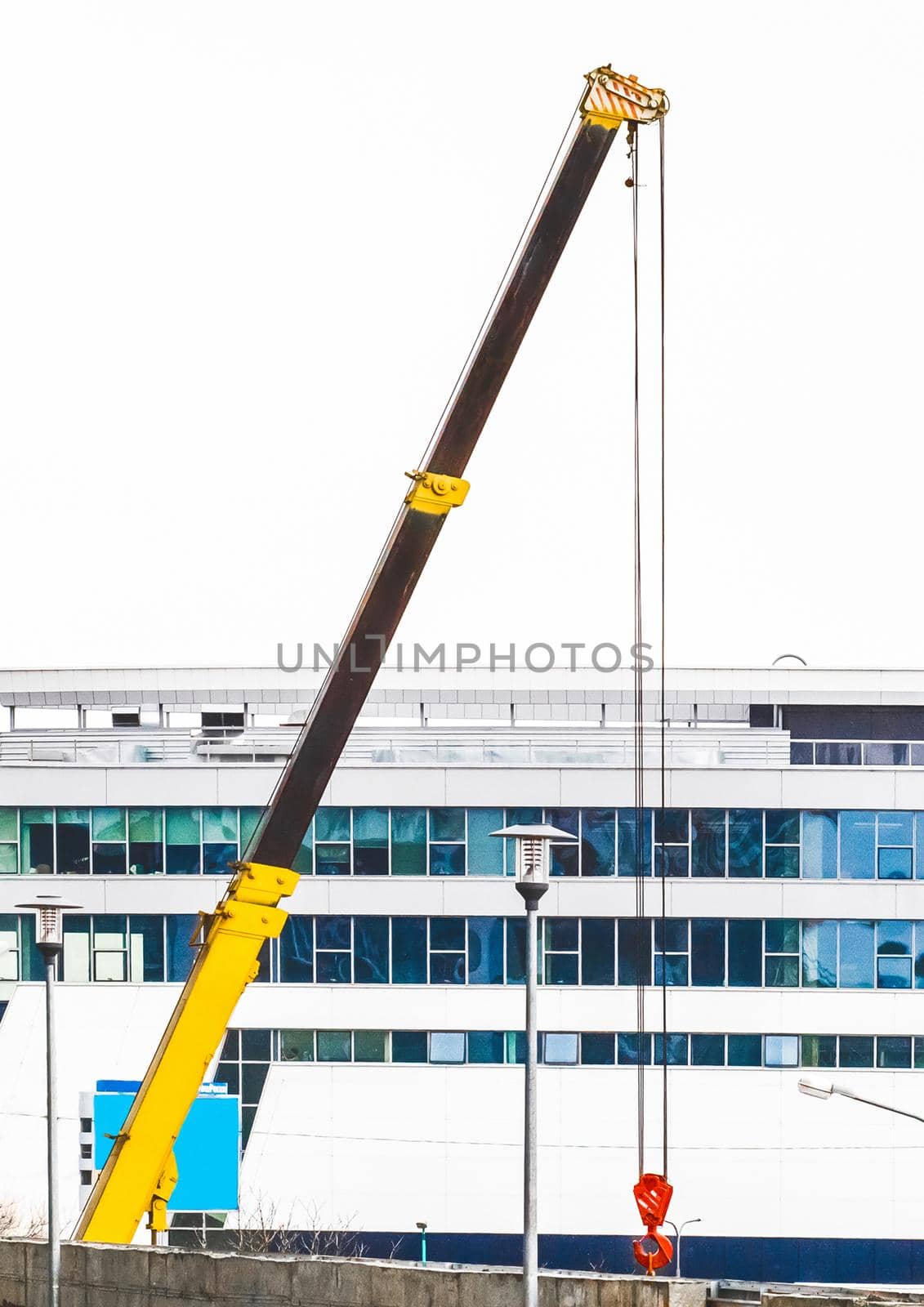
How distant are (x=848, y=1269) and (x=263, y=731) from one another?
1856 cm

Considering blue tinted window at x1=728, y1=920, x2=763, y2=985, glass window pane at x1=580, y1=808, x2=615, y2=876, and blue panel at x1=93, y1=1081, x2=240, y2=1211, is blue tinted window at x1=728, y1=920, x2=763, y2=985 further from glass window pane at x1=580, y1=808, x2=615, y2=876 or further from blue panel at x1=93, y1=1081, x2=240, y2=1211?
blue panel at x1=93, y1=1081, x2=240, y2=1211

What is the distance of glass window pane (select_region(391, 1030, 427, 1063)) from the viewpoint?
1638 inches

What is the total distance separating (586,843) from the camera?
42000 mm

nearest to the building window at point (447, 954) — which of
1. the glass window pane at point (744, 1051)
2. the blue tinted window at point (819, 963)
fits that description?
the glass window pane at point (744, 1051)

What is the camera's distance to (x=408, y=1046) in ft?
137

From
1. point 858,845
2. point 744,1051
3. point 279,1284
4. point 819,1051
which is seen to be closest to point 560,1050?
point 744,1051

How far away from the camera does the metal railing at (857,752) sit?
1736 inches

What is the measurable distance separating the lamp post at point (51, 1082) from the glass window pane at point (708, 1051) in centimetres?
2279

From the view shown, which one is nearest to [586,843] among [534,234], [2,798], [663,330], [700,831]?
[700,831]

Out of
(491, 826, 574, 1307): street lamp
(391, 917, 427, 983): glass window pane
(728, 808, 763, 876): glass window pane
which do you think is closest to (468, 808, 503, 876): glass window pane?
(391, 917, 427, 983): glass window pane

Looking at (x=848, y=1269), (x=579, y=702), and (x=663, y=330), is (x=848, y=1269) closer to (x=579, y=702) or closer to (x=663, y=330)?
(x=579, y=702)

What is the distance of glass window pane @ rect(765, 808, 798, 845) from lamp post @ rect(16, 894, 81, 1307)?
23.8 m

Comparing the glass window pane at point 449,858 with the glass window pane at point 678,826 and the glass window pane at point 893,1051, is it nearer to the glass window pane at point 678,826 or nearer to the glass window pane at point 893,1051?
the glass window pane at point 678,826

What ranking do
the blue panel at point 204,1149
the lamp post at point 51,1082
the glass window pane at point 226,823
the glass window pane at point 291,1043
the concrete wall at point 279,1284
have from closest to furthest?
1. the concrete wall at point 279,1284
2. the lamp post at point 51,1082
3. the blue panel at point 204,1149
4. the glass window pane at point 291,1043
5. the glass window pane at point 226,823
